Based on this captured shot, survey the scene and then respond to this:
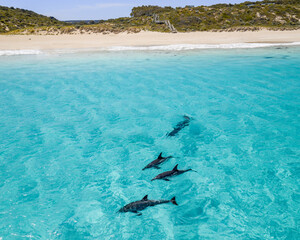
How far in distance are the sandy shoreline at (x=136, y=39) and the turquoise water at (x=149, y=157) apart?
52.0 ft

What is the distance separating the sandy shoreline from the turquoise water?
1584cm

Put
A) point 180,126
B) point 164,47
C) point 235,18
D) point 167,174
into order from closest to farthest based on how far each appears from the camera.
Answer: point 167,174
point 180,126
point 164,47
point 235,18

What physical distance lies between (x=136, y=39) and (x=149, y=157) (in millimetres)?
26712

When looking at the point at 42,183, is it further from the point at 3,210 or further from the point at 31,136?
the point at 31,136

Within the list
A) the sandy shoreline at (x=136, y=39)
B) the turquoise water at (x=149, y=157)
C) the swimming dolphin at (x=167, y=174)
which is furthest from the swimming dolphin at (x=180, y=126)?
the sandy shoreline at (x=136, y=39)

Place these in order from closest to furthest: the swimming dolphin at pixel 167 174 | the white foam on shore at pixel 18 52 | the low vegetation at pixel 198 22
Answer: the swimming dolphin at pixel 167 174 < the white foam on shore at pixel 18 52 < the low vegetation at pixel 198 22

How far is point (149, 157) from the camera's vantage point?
6098 mm

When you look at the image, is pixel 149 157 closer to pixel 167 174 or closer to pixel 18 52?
pixel 167 174

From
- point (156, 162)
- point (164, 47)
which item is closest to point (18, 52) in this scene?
point (164, 47)

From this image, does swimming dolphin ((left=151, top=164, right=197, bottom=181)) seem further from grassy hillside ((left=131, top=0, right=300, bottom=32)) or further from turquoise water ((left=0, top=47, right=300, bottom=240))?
grassy hillside ((left=131, top=0, right=300, bottom=32))

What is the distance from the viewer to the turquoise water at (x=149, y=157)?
13.5 feet

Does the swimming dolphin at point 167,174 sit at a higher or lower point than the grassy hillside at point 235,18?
lower

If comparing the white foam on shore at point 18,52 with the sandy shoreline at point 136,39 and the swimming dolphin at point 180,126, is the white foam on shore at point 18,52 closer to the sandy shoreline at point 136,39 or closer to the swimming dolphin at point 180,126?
the sandy shoreline at point 136,39

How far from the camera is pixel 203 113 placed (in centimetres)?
889
